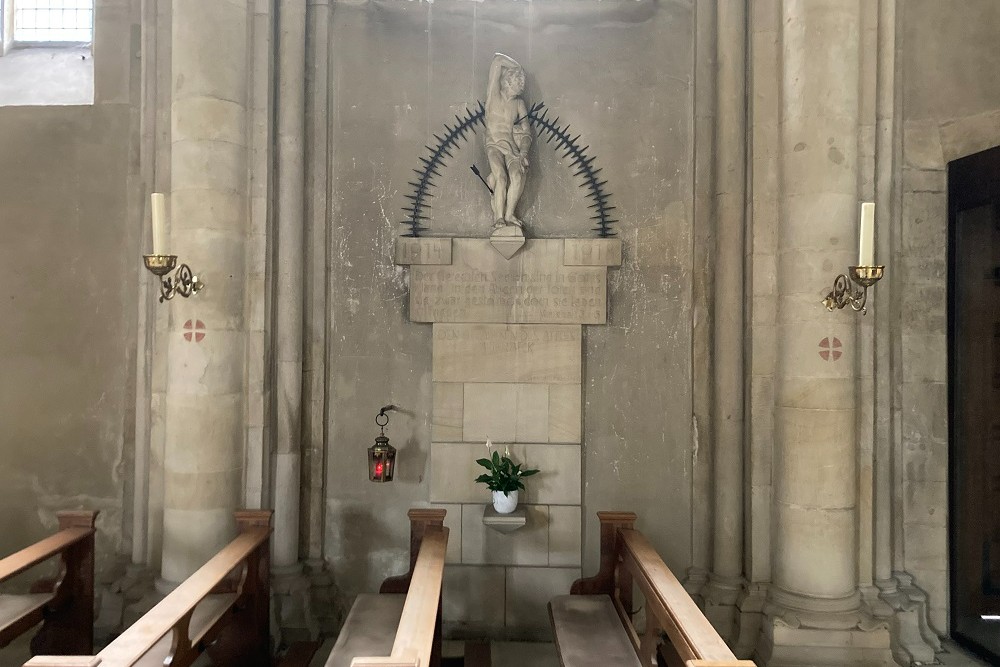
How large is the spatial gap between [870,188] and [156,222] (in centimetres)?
416

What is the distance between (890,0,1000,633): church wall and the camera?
4.42 m

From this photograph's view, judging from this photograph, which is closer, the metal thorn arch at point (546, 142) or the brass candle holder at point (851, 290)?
the brass candle holder at point (851, 290)

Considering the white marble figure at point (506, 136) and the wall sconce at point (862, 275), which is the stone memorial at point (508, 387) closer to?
the white marble figure at point (506, 136)

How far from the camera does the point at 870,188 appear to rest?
13.9 feet

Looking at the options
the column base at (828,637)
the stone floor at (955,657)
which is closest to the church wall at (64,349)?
the column base at (828,637)

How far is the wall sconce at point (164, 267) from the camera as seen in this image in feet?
12.1

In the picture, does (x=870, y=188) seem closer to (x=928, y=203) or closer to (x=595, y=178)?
(x=928, y=203)

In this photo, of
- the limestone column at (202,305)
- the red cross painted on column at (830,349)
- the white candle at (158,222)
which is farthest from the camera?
the limestone column at (202,305)

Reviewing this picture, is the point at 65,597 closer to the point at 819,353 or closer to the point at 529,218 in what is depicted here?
the point at 529,218

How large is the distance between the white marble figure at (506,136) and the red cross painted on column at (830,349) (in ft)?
6.78

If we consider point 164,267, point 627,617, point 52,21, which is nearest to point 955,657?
point 627,617

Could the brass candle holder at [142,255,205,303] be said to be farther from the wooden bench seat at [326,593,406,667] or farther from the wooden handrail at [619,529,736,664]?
the wooden handrail at [619,529,736,664]

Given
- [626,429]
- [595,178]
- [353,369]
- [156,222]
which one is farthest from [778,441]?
[156,222]

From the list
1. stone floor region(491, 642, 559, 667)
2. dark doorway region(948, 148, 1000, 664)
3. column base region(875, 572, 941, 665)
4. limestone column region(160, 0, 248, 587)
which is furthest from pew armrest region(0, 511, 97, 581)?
dark doorway region(948, 148, 1000, 664)
